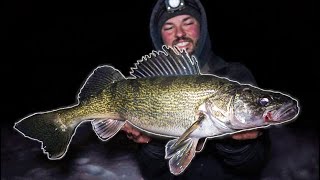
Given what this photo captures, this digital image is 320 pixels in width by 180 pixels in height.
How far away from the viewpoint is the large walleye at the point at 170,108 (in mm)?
1469

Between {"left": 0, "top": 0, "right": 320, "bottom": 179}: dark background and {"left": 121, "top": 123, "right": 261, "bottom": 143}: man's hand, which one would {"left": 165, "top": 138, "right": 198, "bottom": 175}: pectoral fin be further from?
{"left": 0, "top": 0, "right": 320, "bottom": 179}: dark background

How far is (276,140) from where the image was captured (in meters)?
4.61

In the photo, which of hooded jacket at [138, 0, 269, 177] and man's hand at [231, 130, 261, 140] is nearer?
man's hand at [231, 130, 261, 140]

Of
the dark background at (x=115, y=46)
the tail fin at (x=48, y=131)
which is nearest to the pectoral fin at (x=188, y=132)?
the tail fin at (x=48, y=131)

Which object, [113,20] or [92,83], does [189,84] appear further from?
[113,20]

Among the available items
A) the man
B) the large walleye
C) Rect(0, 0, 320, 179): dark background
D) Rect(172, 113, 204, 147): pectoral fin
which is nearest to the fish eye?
the large walleye

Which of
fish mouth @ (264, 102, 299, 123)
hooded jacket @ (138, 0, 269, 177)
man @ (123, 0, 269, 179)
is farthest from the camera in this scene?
man @ (123, 0, 269, 179)

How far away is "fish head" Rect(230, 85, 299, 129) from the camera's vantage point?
1382 mm

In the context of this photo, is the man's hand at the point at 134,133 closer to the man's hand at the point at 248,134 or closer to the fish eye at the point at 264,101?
the man's hand at the point at 248,134

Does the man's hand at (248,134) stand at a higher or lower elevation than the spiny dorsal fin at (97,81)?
lower

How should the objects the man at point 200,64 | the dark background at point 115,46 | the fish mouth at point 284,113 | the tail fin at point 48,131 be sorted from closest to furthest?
the fish mouth at point 284,113 → the tail fin at point 48,131 → the man at point 200,64 → the dark background at point 115,46

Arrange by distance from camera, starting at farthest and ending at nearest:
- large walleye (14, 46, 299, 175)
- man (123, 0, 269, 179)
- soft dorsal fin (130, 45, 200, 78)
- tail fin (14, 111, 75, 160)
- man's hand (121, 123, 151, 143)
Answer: man (123, 0, 269, 179)
man's hand (121, 123, 151, 143)
tail fin (14, 111, 75, 160)
soft dorsal fin (130, 45, 200, 78)
large walleye (14, 46, 299, 175)

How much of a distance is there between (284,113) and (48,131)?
3.69 feet

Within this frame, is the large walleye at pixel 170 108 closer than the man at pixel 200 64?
Yes
